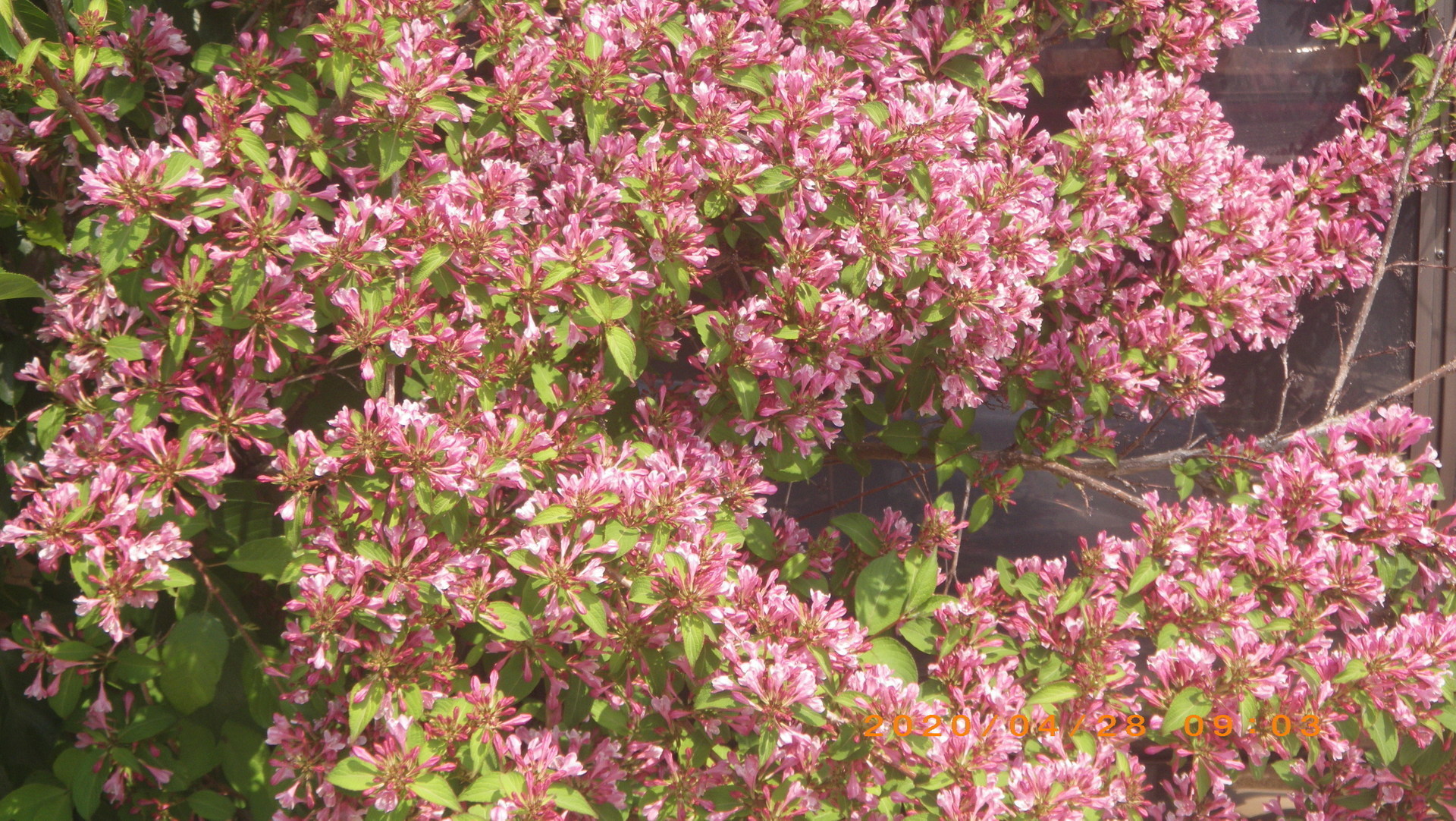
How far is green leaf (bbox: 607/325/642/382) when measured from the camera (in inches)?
77.2

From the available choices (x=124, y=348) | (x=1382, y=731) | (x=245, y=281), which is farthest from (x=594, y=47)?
(x=1382, y=731)

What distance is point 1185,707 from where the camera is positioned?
2328 mm

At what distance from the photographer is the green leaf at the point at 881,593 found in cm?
236

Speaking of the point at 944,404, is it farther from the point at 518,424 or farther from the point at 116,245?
the point at 116,245

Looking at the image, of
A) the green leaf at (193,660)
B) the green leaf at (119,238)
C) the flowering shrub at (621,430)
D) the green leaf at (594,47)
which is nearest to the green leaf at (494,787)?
the flowering shrub at (621,430)

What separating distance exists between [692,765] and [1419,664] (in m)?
1.82

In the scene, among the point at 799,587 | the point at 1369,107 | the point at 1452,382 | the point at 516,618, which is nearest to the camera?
the point at 516,618

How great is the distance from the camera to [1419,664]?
2404 mm

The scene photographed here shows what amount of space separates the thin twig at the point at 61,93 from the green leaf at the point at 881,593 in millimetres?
1842

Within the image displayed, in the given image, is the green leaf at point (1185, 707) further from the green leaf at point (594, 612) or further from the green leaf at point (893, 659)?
the green leaf at point (594, 612)

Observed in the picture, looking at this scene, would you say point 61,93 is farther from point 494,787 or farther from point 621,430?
point 494,787

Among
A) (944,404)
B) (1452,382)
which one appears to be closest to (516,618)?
(944,404)

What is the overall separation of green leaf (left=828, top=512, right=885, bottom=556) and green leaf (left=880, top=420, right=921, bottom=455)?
21 centimetres

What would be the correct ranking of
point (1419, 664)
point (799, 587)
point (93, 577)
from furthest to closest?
1. point (799, 587)
2. point (1419, 664)
3. point (93, 577)
